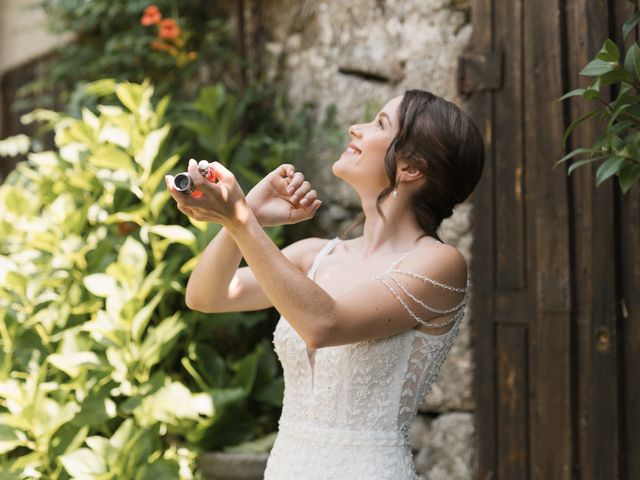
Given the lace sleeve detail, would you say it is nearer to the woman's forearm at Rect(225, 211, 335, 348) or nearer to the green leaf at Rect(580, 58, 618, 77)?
the woman's forearm at Rect(225, 211, 335, 348)

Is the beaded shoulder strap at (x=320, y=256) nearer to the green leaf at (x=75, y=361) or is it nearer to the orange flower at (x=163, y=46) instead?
the green leaf at (x=75, y=361)

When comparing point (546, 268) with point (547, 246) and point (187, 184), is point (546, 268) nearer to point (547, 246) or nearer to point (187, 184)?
point (547, 246)

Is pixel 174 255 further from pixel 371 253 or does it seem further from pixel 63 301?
pixel 371 253

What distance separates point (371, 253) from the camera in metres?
2.24

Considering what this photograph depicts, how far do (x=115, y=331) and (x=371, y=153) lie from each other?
2056mm

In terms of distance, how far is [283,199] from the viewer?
7.03 feet

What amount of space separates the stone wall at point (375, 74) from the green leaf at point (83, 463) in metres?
1.31

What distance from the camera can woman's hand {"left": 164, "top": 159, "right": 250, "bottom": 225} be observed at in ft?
5.57

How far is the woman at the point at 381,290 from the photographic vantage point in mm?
2067

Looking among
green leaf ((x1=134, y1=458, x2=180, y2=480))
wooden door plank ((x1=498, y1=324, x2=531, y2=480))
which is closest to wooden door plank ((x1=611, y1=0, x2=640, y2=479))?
wooden door plank ((x1=498, y1=324, x2=531, y2=480))

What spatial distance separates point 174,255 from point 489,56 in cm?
172

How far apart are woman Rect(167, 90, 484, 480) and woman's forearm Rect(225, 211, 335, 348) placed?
0.16 metres

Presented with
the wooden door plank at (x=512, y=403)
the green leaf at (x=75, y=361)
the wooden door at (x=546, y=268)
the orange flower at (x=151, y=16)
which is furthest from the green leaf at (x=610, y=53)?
the orange flower at (x=151, y=16)

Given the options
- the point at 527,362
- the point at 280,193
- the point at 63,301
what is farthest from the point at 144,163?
the point at 280,193
